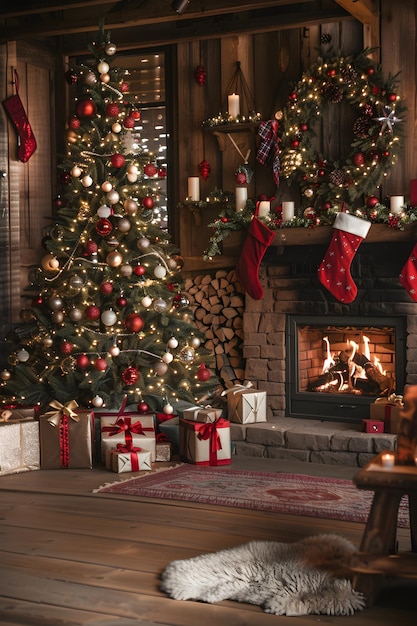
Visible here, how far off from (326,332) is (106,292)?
5.04 feet

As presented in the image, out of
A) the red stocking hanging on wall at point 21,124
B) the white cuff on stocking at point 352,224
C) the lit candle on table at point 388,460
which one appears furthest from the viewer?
the red stocking hanging on wall at point 21,124

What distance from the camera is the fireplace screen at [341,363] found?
18.7 feet

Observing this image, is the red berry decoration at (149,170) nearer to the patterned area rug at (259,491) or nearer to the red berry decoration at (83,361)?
the red berry decoration at (83,361)

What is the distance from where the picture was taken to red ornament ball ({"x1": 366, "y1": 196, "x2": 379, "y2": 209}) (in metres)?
5.54

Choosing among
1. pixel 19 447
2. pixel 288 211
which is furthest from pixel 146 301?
pixel 19 447

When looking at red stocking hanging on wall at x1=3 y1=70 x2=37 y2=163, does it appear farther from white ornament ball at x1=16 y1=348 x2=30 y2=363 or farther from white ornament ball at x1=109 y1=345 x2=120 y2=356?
white ornament ball at x1=109 y1=345 x2=120 y2=356

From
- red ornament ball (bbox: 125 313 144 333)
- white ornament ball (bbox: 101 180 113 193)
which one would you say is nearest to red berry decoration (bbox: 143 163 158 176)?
white ornament ball (bbox: 101 180 113 193)

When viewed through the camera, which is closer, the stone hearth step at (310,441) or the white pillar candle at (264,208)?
the stone hearth step at (310,441)

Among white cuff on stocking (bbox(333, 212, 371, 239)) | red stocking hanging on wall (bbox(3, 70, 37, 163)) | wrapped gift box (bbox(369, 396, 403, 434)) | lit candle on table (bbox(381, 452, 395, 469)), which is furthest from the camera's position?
red stocking hanging on wall (bbox(3, 70, 37, 163))

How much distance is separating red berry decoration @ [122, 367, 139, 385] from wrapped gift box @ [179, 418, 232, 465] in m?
0.49

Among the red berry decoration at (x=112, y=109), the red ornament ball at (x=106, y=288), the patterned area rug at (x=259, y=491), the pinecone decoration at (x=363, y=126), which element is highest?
the red berry decoration at (x=112, y=109)

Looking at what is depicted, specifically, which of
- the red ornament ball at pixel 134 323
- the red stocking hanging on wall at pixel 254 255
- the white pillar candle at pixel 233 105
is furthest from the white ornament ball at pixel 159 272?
the white pillar candle at pixel 233 105

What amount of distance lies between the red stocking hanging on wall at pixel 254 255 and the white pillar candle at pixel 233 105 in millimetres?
666

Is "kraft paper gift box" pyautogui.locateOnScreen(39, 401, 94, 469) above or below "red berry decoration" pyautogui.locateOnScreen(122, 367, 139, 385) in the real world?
below
